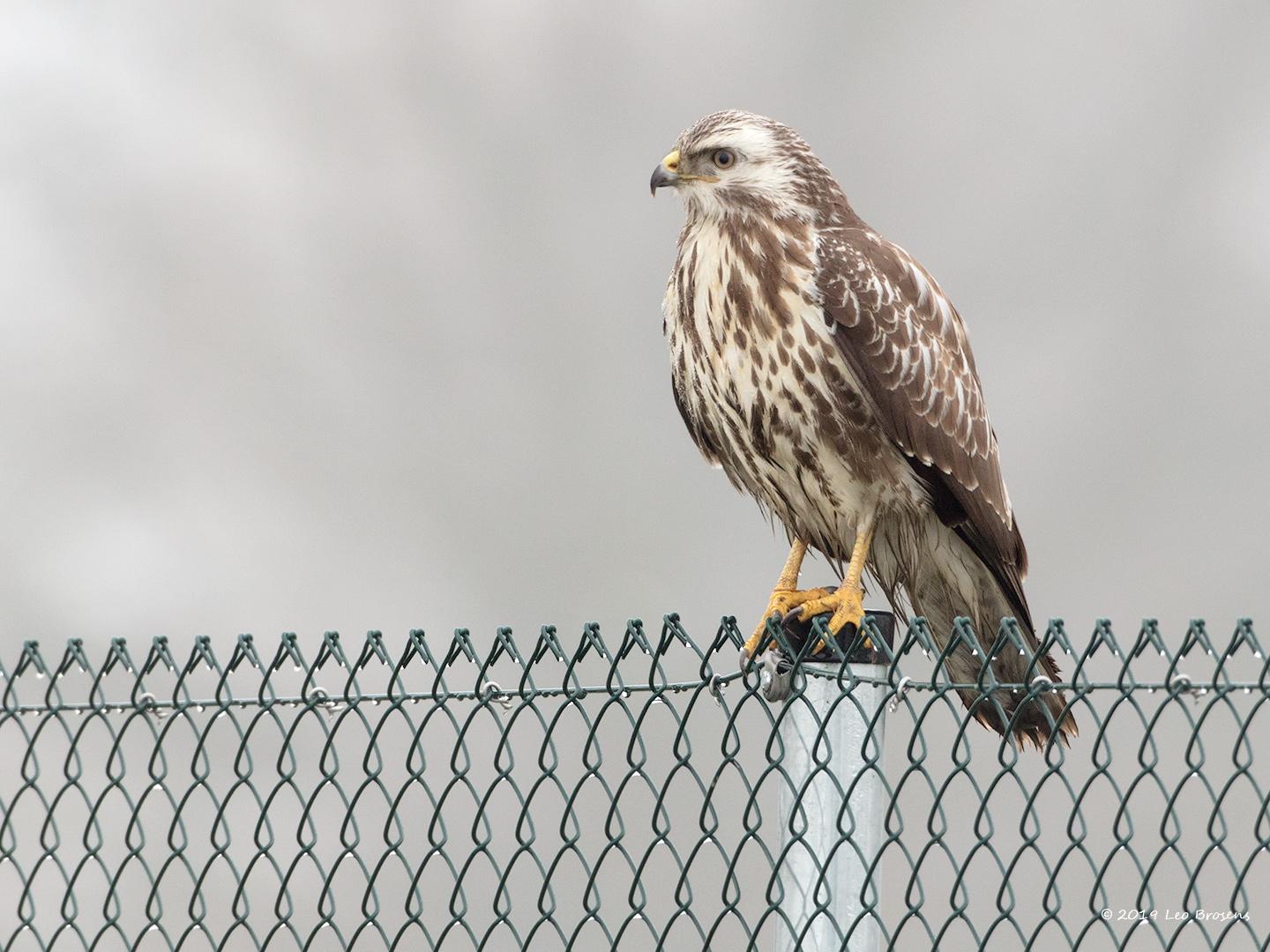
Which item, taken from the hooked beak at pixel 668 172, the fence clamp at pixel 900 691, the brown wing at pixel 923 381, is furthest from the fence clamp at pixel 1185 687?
the hooked beak at pixel 668 172

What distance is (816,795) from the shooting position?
205 centimetres

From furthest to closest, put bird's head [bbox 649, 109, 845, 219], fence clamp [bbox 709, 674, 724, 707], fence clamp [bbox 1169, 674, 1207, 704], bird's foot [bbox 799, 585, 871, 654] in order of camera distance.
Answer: bird's head [bbox 649, 109, 845, 219] < bird's foot [bbox 799, 585, 871, 654] < fence clamp [bbox 709, 674, 724, 707] < fence clamp [bbox 1169, 674, 1207, 704]

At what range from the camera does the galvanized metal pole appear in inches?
78.6

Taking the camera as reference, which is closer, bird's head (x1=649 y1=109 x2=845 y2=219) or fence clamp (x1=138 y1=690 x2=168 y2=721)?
fence clamp (x1=138 y1=690 x2=168 y2=721)

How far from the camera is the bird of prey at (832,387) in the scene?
10.7 feet

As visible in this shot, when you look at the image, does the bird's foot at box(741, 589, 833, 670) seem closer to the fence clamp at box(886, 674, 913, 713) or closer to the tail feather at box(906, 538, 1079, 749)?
the tail feather at box(906, 538, 1079, 749)

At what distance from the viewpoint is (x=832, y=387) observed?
3.26 m

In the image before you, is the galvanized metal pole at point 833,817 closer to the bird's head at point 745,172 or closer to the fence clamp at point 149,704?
the fence clamp at point 149,704

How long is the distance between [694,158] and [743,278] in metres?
0.37

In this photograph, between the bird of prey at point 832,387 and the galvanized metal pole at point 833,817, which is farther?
the bird of prey at point 832,387

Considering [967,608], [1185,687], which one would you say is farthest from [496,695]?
[967,608]

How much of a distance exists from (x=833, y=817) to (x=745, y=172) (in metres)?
1.83

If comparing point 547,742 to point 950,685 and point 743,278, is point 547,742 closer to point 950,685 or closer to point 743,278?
point 950,685

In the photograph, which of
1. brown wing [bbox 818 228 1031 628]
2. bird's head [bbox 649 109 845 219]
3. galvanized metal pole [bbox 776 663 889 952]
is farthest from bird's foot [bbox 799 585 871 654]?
galvanized metal pole [bbox 776 663 889 952]
